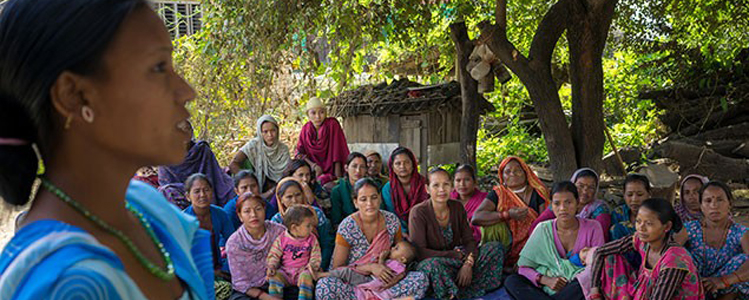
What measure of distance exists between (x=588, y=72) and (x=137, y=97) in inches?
259

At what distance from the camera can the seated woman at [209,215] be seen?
4.61 m

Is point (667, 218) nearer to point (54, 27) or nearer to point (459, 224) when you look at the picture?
point (459, 224)

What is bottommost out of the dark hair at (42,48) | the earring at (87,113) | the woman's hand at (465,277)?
the woman's hand at (465,277)

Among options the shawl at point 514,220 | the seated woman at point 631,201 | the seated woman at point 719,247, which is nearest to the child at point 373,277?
the shawl at point 514,220

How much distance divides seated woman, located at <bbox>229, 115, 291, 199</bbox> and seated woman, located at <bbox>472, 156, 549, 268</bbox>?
2.35 m

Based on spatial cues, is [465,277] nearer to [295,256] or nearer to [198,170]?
[295,256]

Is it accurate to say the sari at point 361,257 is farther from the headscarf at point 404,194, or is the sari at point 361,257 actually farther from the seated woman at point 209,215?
the seated woman at point 209,215

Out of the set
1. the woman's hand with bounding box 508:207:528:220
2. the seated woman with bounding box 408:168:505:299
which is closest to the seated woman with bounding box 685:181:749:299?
the woman's hand with bounding box 508:207:528:220

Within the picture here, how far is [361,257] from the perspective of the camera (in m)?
4.53

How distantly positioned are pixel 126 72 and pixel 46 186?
0.19 m

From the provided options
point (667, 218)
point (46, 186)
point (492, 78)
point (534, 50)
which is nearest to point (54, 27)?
point (46, 186)

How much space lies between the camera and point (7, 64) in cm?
73

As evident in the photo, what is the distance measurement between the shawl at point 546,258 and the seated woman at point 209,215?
2.40 meters

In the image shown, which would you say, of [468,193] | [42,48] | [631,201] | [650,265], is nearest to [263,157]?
[468,193]
